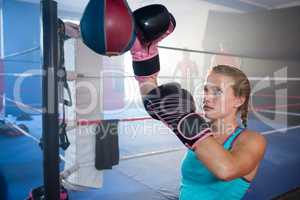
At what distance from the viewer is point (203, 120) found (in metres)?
0.72

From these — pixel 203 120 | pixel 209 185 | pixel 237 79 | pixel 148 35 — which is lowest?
pixel 209 185

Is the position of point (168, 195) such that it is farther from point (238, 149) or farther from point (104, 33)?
point (104, 33)

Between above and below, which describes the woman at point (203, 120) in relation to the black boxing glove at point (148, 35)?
below

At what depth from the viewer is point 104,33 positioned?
848mm

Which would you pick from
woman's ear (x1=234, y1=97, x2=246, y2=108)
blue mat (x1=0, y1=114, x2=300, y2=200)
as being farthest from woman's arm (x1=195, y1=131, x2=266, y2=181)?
blue mat (x1=0, y1=114, x2=300, y2=200)

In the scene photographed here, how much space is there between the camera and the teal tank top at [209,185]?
959 mm

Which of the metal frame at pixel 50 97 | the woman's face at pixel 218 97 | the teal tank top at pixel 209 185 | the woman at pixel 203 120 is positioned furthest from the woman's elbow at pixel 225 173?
the metal frame at pixel 50 97

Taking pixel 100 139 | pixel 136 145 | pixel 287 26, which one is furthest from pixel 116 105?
pixel 100 139

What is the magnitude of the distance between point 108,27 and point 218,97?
0.45 m

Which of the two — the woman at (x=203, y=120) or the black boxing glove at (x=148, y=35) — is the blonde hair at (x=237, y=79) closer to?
the woman at (x=203, y=120)

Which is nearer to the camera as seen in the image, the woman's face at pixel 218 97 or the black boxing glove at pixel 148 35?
the black boxing glove at pixel 148 35

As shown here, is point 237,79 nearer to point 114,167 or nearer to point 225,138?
point 225,138

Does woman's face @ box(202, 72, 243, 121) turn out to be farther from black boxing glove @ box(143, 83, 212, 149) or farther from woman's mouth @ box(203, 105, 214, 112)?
black boxing glove @ box(143, 83, 212, 149)

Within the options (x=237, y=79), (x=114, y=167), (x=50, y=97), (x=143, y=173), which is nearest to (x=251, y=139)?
(x=237, y=79)
